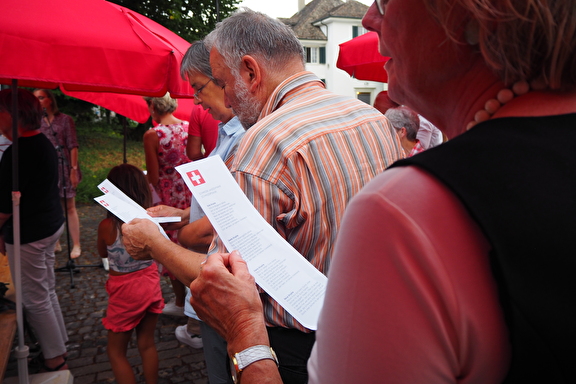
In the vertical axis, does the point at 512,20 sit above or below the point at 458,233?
above

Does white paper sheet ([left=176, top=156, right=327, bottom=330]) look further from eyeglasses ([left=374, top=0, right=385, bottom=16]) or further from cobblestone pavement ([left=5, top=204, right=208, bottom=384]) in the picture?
cobblestone pavement ([left=5, top=204, right=208, bottom=384])

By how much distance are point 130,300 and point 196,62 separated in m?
1.77

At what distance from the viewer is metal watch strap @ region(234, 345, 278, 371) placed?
1.11 m

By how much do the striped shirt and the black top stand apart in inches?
107

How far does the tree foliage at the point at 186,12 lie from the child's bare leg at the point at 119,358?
11982 mm

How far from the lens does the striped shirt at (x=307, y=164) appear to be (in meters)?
1.51

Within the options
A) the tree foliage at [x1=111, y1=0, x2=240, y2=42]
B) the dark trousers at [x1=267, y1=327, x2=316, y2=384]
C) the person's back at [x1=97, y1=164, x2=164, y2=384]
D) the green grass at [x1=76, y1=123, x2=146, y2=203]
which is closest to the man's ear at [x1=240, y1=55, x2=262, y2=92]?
the dark trousers at [x1=267, y1=327, x2=316, y2=384]

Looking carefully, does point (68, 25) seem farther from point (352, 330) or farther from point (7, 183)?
point (352, 330)

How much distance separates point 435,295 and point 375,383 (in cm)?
15

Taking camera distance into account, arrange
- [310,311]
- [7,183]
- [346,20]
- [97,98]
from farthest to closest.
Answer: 1. [346,20]
2. [97,98]
3. [7,183]
4. [310,311]

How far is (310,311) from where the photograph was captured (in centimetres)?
138

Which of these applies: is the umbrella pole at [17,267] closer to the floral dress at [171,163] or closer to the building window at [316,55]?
the floral dress at [171,163]

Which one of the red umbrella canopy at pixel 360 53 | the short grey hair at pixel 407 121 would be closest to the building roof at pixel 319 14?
the red umbrella canopy at pixel 360 53

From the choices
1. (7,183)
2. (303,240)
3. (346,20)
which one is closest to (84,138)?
(7,183)
